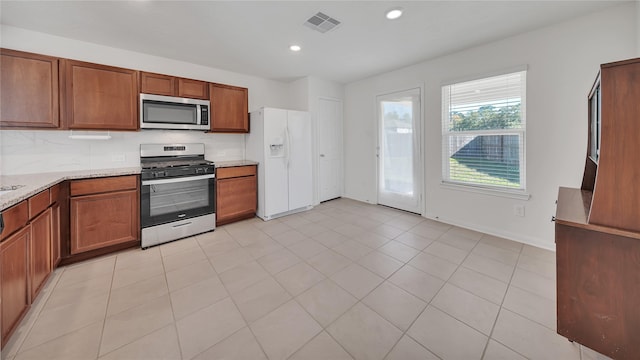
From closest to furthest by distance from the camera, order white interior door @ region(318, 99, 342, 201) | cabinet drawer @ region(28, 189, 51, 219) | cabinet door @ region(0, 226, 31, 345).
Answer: cabinet door @ region(0, 226, 31, 345) → cabinet drawer @ region(28, 189, 51, 219) → white interior door @ region(318, 99, 342, 201)

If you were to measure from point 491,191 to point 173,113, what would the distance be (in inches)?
170

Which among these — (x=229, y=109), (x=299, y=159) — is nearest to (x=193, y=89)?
(x=229, y=109)

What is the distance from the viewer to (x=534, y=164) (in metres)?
2.79

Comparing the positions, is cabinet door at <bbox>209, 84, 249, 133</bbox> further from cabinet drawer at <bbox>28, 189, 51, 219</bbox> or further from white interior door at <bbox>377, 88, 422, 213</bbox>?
white interior door at <bbox>377, 88, 422, 213</bbox>

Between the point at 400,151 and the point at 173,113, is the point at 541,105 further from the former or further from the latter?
the point at 173,113

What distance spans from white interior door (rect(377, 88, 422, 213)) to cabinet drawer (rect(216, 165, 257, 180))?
7.79 feet

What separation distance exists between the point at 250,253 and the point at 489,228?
3076mm

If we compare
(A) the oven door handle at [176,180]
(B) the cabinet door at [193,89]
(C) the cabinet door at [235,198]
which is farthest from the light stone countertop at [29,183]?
(B) the cabinet door at [193,89]

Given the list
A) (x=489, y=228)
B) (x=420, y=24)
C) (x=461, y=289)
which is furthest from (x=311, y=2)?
(x=489, y=228)

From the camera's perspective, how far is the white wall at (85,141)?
2544mm

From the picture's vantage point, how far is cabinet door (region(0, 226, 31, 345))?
1.38m

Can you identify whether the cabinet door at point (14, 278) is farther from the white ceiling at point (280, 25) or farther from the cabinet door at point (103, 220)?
the white ceiling at point (280, 25)

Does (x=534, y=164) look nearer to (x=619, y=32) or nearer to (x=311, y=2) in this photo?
(x=619, y=32)

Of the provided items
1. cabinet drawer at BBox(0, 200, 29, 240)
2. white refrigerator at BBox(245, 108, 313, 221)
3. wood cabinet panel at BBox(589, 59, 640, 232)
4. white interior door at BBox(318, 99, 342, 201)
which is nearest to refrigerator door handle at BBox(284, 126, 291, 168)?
white refrigerator at BBox(245, 108, 313, 221)
